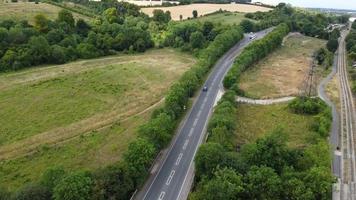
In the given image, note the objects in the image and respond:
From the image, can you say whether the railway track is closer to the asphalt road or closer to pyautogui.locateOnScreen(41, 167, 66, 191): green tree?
the asphalt road

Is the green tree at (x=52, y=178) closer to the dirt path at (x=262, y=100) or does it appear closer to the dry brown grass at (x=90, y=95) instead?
the dry brown grass at (x=90, y=95)

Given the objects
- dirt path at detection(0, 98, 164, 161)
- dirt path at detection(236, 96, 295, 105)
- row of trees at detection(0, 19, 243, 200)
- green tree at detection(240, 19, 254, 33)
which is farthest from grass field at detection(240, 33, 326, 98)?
row of trees at detection(0, 19, 243, 200)

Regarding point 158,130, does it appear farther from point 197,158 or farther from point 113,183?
point 113,183

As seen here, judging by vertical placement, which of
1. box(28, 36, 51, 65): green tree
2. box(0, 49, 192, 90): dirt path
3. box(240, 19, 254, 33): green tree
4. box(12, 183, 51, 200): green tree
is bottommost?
box(12, 183, 51, 200): green tree

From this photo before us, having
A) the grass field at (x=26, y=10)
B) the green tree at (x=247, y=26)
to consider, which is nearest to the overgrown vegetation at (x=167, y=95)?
the grass field at (x=26, y=10)

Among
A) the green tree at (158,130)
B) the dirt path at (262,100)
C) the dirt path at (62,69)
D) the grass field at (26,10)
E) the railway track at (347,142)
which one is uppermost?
the grass field at (26,10)

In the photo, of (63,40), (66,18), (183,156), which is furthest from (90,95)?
(66,18)
